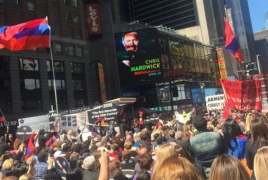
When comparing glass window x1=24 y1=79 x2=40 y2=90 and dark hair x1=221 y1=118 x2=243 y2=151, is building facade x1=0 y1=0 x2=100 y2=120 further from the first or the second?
dark hair x1=221 y1=118 x2=243 y2=151

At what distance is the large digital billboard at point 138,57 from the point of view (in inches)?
2085

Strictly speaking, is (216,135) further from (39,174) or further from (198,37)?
(198,37)

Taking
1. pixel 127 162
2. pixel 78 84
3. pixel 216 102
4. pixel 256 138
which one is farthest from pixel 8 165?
pixel 78 84

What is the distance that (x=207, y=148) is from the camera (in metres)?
5.36

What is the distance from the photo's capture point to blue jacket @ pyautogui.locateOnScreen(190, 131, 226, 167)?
5328 mm

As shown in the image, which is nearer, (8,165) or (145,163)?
(145,163)

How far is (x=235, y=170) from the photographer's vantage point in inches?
101

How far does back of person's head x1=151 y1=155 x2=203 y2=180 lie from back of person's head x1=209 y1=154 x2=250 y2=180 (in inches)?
8.6

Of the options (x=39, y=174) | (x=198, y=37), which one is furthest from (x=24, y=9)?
(x=198, y=37)

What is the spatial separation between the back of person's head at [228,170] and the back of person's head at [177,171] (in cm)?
22

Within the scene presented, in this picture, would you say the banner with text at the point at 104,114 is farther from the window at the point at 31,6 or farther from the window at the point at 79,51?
the window at the point at 79,51

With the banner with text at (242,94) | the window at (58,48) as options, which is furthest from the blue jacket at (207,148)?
the window at (58,48)

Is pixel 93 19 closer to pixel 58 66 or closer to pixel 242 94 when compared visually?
pixel 58 66

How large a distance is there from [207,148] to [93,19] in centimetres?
4932
